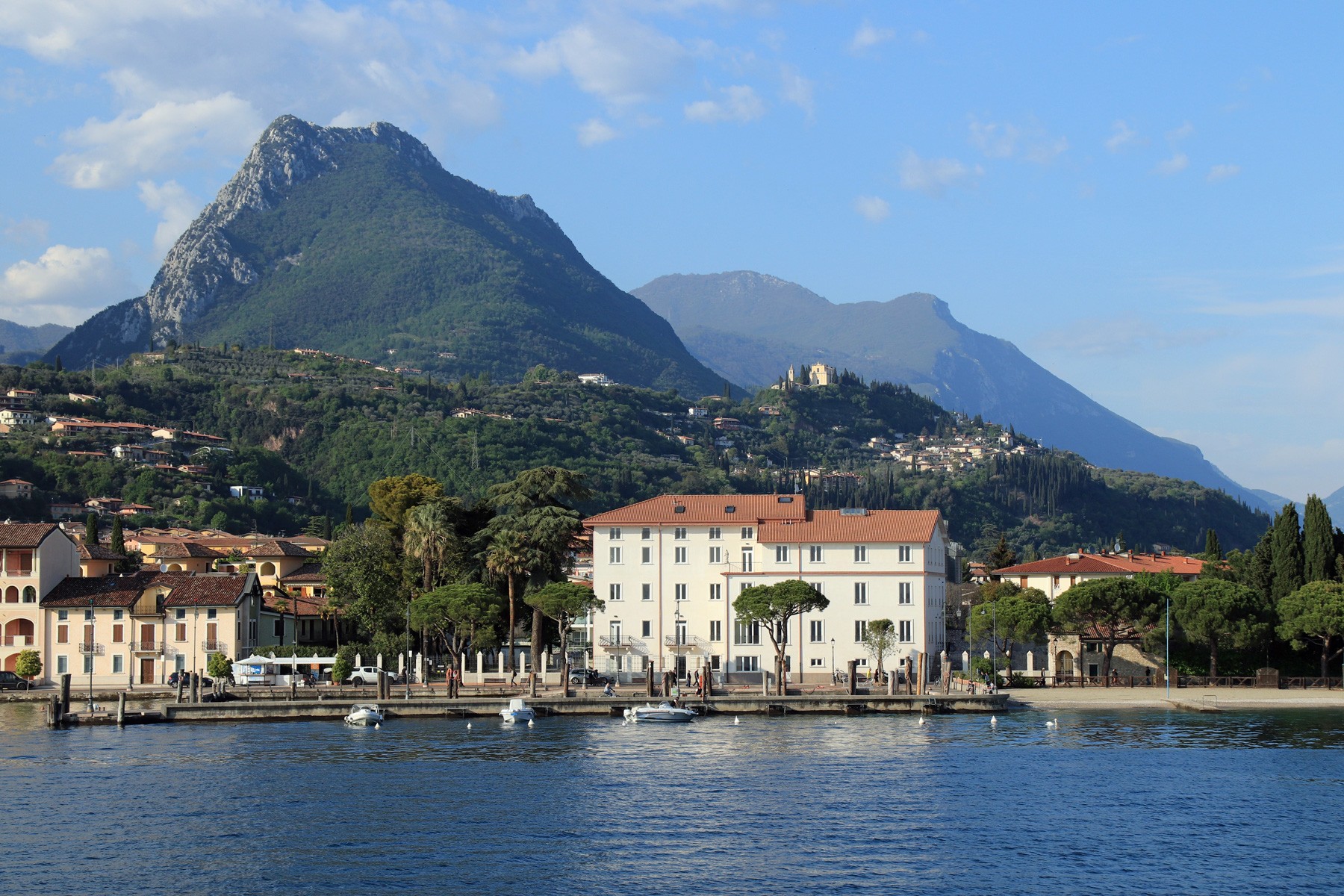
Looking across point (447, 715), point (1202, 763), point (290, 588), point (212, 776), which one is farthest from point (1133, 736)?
point (290, 588)

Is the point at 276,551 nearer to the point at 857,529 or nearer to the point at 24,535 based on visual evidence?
the point at 24,535

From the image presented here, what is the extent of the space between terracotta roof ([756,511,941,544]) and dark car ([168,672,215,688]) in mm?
34303

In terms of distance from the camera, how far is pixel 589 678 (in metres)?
92.0

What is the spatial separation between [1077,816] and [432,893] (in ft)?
71.1

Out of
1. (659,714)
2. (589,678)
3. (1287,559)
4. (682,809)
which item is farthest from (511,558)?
(1287,559)

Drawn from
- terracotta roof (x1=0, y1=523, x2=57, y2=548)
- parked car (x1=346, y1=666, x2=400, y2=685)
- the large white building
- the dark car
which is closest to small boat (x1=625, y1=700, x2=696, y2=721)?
the large white building

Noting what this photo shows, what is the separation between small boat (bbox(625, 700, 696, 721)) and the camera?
7625 cm

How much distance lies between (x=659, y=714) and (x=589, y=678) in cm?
1627

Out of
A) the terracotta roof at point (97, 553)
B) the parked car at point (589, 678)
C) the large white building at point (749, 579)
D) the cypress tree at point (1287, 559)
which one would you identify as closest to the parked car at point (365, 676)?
the parked car at point (589, 678)

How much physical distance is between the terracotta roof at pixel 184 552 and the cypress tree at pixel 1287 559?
80.7 meters

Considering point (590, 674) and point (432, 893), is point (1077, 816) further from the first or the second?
point (590, 674)

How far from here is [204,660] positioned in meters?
98.9

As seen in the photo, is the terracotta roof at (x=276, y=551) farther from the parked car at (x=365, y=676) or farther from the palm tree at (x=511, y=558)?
the palm tree at (x=511, y=558)

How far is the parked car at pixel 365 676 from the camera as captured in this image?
3590 inches
